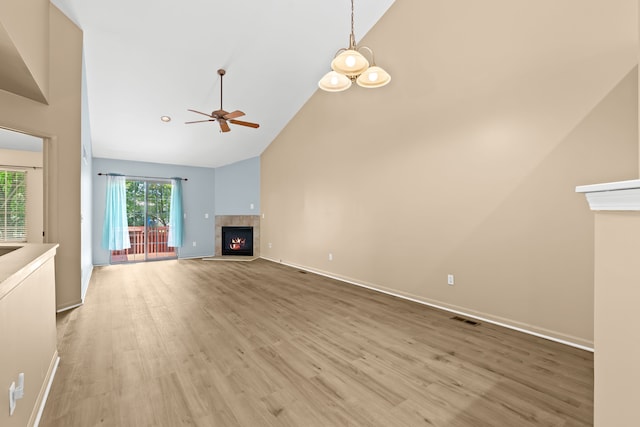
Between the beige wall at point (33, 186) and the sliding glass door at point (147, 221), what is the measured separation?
13.0ft

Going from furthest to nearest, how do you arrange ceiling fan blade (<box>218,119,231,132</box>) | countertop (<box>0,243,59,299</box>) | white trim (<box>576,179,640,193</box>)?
Answer: 1. ceiling fan blade (<box>218,119,231,132</box>)
2. countertop (<box>0,243,59,299</box>)
3. white trim (<box>576,179,640,193</box>)

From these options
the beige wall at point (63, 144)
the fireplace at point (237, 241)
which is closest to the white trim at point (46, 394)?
the beige wall at point (63, 144)

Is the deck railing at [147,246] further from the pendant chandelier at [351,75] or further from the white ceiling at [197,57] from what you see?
the pendant chandelier at [351,75]

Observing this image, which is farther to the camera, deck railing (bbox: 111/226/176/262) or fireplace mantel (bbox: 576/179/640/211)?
deck railing (bbox: 111/226/176/262)

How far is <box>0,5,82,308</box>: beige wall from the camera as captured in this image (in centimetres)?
343

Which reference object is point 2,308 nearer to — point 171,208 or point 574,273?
point 574,273

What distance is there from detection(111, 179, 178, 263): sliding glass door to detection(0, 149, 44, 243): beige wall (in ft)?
13.0

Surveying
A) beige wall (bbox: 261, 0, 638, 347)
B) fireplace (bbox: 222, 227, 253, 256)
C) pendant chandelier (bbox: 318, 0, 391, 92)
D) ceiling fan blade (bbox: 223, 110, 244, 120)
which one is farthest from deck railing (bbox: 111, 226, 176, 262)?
pendant chandelier (bbox: 318, 0, 391, 92)

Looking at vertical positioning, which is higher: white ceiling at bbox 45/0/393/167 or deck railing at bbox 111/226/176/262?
white ceiling at bbox 45/0/393/167

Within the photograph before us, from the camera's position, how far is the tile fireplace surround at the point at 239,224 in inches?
304

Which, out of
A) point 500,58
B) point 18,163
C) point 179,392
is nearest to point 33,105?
point 18,163

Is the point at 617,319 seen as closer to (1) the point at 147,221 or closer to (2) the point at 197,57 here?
(2) the point at 197,57

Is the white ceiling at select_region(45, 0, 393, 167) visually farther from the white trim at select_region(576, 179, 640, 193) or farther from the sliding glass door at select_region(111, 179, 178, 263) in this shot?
the white trim at select_region(576, 179, 640, 193)

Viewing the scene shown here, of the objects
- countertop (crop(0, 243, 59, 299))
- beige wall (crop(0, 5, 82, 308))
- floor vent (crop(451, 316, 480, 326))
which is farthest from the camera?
beige wall (crop(0, 5, 82, 308))
